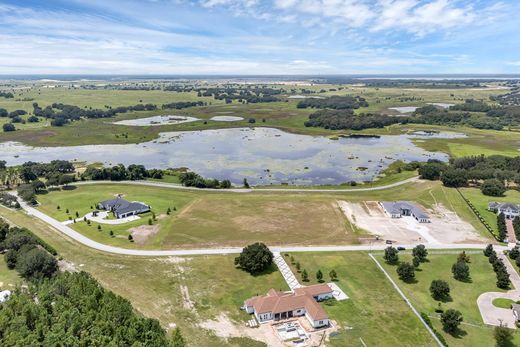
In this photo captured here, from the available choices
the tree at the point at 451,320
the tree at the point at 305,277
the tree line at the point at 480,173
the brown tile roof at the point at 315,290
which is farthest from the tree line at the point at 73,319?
the tree line at the point at 480,173

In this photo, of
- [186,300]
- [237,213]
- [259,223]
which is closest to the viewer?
[186,300]

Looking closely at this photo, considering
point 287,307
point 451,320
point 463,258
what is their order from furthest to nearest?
point 463,258
point 287,307
point 451,320

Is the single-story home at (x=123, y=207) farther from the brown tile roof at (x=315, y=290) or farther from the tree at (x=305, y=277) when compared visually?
the brown tile roof at (x=315, y=290)

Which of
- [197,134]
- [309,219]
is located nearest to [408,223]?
[309,219]

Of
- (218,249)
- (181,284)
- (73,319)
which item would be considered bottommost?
(181,284)

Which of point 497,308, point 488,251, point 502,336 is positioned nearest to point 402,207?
point 488,251

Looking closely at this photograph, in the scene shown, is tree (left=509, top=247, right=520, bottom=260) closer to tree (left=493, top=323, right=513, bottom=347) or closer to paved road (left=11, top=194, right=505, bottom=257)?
paved road (left=11, top=194, right=505, bottom=257)

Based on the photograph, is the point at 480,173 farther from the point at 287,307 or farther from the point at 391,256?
the point at 287,307
